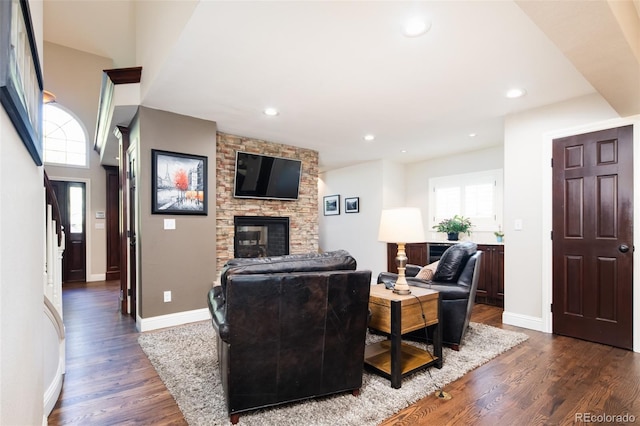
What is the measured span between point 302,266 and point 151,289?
95.5 inches

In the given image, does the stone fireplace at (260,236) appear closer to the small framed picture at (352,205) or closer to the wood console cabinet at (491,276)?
the small framed picture at (352,205)

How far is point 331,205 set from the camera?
7051 mm

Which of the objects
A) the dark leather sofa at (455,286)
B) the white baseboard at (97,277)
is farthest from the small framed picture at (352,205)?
the white baseboard at (97,277)

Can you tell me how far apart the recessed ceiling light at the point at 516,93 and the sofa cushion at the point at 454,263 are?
4.97 ft

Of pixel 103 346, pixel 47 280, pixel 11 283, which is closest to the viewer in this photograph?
pixel 11 283

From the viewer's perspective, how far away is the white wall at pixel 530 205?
3.31 m

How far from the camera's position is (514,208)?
3586 mm

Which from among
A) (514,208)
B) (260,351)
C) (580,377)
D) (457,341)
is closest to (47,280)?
(260,351)

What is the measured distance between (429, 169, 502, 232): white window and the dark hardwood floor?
7.86ft

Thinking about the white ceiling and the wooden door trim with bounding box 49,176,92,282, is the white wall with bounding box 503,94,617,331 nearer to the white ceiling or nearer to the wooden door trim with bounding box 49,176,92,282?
the white ceiling

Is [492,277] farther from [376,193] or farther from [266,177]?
[266,177]

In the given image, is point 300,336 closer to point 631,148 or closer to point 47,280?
point 47,280

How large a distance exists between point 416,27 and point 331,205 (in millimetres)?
5156
